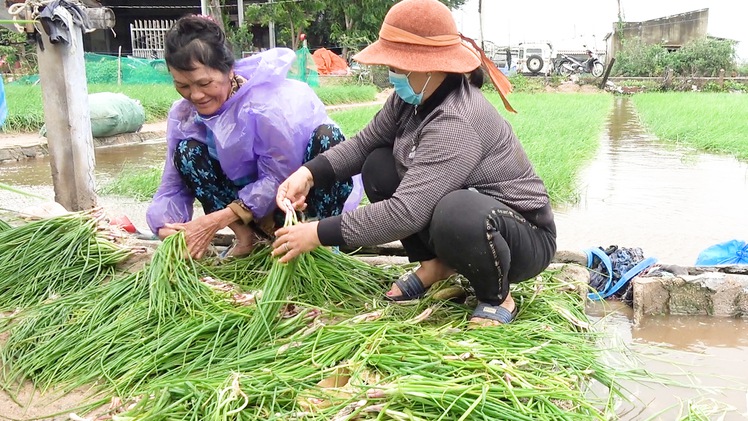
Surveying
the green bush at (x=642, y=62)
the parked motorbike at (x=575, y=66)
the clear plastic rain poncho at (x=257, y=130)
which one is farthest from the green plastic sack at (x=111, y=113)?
the parked motorbike at (x=575, y=66)

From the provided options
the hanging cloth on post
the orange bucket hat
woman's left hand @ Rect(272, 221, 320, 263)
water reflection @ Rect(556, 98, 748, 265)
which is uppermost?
the hanging cloth on post

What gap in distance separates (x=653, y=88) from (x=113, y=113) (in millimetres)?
17327

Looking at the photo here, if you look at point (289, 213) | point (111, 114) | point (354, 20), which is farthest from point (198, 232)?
point (354, 20)

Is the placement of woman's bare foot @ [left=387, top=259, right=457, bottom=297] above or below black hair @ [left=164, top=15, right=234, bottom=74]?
below

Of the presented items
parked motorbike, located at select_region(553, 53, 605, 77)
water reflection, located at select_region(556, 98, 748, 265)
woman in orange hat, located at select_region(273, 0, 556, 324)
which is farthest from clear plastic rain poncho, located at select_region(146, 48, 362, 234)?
parked motorbike, located at select_region(553, 53, 605, 77)

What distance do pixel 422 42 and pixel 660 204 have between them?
2.98m

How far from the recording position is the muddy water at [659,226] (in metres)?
1.77

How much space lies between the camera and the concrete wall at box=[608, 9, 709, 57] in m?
28.6

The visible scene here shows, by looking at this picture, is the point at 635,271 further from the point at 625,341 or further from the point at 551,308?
the point at 551,308

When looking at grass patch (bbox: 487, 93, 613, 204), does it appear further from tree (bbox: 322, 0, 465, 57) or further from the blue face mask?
tree (bbox: 322, 0, 465, 57)

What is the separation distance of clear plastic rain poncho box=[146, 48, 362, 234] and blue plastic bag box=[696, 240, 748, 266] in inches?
66.3

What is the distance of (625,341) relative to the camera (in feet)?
7.02

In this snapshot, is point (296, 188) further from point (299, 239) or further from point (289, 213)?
point (299, 239)

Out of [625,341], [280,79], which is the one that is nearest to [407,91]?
[280,79]
